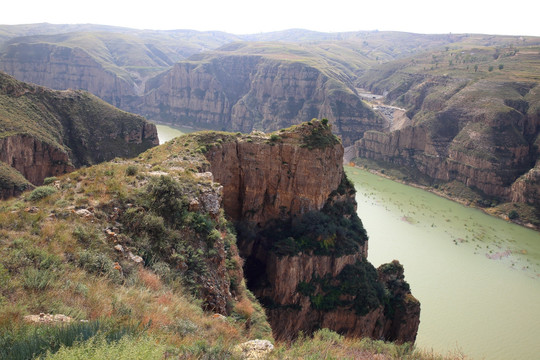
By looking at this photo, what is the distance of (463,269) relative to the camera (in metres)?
35.5

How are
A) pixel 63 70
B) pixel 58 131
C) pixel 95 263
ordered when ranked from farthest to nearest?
pixel 63 70, pixel 58 131, pixel 95 263

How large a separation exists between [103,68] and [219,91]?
53.0 m

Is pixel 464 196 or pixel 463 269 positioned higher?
pixel 464 196

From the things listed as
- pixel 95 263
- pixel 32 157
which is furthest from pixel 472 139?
pixel 95 263

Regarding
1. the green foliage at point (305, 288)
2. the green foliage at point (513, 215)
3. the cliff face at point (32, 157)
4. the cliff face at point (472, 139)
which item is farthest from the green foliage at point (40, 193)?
the cliff face at point (472, 139)

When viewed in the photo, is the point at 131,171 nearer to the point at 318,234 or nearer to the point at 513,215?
the point at 318,234

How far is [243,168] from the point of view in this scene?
76.4 feet

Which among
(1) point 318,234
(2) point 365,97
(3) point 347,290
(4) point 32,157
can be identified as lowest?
(3) point 347,290

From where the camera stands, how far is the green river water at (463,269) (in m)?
25.4

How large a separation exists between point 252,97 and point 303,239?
108881 mm

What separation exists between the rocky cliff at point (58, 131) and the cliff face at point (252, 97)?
5955 cm

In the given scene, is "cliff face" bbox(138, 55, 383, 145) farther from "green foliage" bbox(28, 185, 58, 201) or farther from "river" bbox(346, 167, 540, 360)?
"green foliage" bbox(28, 185, 58, 201)

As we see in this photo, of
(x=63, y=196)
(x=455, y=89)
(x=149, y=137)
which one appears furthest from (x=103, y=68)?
(x=63, y=196)

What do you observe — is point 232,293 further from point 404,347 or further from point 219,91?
point 219,91
